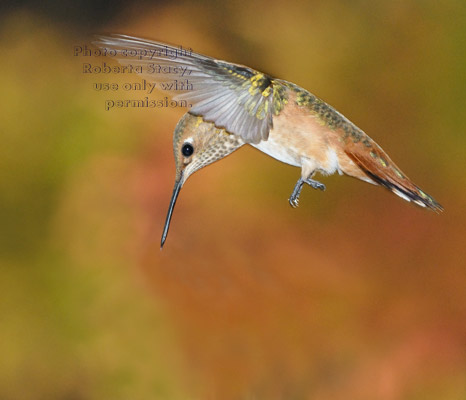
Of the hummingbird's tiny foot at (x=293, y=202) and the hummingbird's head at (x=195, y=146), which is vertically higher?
the hummingbird's head at (x=195, y=146)

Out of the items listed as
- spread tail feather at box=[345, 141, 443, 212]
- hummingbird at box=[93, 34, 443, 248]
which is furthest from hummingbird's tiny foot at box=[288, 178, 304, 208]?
spread tail feather at box=[345, 141, 443, 212]

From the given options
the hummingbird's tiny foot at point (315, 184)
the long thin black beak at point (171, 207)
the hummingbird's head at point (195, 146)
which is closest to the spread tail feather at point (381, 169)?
the hummingbird's tiny foot at point (315, 184)

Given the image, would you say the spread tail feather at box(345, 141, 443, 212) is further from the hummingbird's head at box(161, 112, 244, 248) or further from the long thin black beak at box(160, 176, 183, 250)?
the long thin black beak at box(160, 176, 183, 250)

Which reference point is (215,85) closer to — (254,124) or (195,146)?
(254,124)

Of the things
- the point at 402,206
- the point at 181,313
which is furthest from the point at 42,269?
the point at 402,206

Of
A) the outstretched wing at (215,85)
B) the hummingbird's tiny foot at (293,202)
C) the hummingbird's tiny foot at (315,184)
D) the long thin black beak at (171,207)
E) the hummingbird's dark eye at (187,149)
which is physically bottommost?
the long thin black beak at (171,207)

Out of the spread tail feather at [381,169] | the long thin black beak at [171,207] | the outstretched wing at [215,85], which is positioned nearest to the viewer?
the outstretched wing at [215,85]

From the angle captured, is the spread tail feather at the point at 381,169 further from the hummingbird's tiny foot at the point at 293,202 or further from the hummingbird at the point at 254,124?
the hummingbird's tiny foot at the point at 293,202
